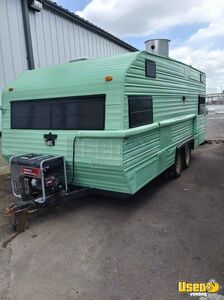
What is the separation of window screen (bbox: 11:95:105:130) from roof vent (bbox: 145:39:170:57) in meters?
3.65

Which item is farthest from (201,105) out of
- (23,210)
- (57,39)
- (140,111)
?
(23,210)

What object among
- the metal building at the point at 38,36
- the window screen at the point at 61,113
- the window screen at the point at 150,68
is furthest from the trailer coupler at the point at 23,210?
the metal building at the point at 38,36

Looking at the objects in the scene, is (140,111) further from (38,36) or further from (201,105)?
(38,36)

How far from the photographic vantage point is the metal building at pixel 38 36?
732 cm

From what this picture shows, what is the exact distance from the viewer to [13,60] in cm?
755

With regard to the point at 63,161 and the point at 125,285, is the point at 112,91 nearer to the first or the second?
the point at 63,161

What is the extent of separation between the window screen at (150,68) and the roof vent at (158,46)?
2304 millimetres

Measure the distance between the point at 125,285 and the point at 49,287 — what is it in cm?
85

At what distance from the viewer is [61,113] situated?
4625 mm

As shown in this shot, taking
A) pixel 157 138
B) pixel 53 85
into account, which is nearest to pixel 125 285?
pixel 157 138

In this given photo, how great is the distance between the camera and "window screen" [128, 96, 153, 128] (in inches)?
164

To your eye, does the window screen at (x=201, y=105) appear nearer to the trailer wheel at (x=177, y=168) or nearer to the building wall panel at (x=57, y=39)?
the trailer wheel at (x=177, y=168)

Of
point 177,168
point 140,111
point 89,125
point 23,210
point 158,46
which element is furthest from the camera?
point 158,46

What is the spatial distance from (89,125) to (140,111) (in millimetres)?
946
